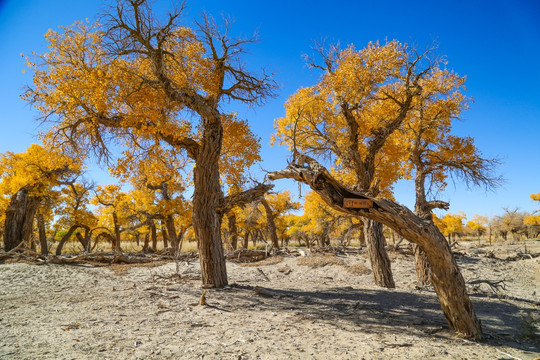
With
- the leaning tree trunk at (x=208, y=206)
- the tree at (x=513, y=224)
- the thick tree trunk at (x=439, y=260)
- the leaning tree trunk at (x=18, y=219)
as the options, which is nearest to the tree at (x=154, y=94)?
the leaning tree trunk at (x=208, y=206)

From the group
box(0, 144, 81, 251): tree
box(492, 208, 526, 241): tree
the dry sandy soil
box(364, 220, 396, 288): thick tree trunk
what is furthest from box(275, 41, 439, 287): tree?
box(492, 208, 526, 241): tree

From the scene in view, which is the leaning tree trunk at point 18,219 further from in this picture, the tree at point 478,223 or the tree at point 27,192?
the tree at point 478,223

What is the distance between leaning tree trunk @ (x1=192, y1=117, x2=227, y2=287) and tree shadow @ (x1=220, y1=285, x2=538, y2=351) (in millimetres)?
812

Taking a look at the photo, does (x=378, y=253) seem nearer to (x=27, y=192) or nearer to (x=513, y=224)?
(x=27, y=192)

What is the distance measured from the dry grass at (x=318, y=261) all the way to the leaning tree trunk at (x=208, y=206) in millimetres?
6751

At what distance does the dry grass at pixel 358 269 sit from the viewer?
1346 centimetres

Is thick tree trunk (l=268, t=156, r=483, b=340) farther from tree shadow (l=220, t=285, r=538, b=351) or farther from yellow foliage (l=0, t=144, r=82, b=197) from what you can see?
yellow foliage (l=0, t=144, r=82, b=197)

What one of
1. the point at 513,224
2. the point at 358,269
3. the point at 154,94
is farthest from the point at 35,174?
the point at 513,224

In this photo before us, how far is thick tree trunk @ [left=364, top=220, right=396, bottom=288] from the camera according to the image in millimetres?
9969

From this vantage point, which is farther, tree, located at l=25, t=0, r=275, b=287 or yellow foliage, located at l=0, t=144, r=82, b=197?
yellow foliage, located at l=0, t=144, r=82, b=197

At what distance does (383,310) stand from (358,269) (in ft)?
23.7

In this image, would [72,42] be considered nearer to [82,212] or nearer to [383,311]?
[383,311]

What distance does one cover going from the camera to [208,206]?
343 inches

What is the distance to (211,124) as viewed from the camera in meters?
8.79
